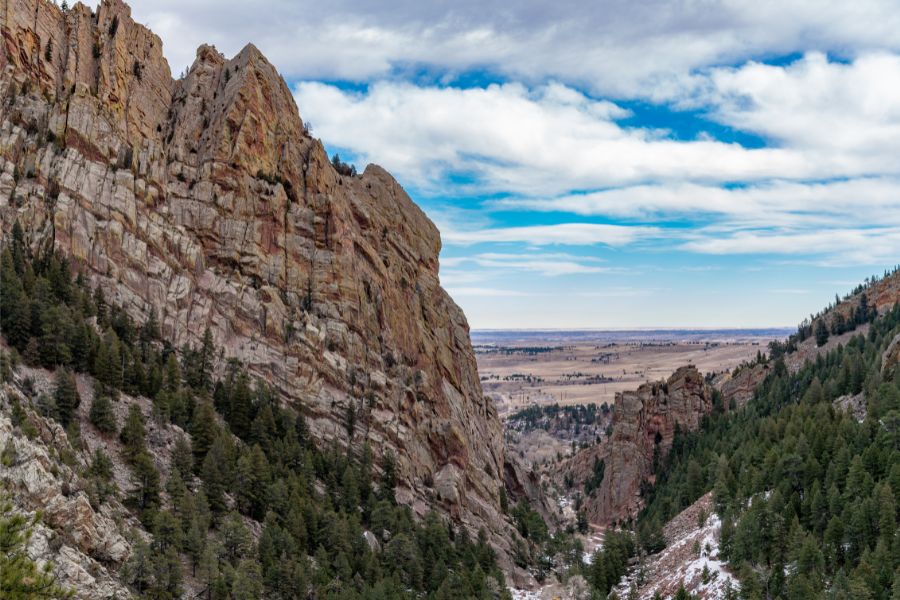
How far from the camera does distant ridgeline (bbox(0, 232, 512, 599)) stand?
5631 cm

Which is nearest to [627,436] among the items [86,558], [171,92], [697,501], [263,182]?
[697,501]

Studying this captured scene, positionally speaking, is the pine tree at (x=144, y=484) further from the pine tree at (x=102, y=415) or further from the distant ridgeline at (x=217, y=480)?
the pine tree at (x=102, y=415)

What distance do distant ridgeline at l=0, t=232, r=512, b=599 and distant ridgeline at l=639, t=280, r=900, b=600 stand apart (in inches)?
1333

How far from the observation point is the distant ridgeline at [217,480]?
56.3m

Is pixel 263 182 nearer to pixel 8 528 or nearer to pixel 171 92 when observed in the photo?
pixel 171 92

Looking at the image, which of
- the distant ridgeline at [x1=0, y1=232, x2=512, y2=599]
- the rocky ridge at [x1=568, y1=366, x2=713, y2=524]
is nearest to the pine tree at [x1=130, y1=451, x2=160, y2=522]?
the distant ridgeline at [x1=0, y1=232, x2=512, y2=599]

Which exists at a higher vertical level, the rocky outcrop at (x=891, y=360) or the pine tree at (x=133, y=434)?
the rocky outcrop at (x=891, y=360)

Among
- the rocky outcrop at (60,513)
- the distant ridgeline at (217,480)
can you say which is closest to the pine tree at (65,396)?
the distant ridgeline at (217,480)

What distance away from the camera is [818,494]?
79.5 metres

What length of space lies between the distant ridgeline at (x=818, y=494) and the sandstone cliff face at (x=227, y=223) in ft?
139

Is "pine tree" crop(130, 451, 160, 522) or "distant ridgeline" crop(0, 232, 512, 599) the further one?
"pine tree" crop(130, 451, 160, 522)

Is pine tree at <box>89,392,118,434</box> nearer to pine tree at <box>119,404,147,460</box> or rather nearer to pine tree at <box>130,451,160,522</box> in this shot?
pine tree at <box>119,404,147,460</box>

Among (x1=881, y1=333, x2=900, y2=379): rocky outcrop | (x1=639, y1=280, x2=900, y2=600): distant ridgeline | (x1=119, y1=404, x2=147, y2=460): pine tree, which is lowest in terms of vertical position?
(x1=639, y1=280, x2=900, y2=600): distant ridgeline

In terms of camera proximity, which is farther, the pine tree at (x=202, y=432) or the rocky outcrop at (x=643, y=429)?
the rocky outcrop at (x=643, y=429)
